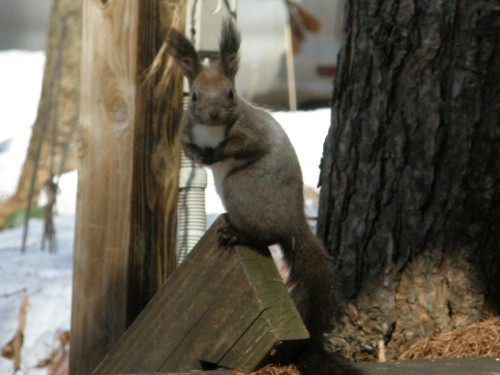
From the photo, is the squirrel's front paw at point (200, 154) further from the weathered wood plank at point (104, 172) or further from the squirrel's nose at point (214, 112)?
the weathered wood plank at point (104, 172)

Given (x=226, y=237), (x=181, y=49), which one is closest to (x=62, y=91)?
(x=181, y=49)

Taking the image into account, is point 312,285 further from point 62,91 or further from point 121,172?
point 62,91

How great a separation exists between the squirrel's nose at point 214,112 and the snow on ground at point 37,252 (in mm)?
2156

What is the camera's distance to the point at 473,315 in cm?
336

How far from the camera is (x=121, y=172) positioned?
8.06 feet

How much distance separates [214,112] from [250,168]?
172mm

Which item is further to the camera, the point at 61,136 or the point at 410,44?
the point at 61,136

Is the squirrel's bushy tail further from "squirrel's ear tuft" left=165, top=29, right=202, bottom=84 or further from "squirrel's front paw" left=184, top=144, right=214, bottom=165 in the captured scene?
"squirrel's ear tuft" left=165, top=29, right=202, bottom=84

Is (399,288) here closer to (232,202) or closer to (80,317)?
(232,202)

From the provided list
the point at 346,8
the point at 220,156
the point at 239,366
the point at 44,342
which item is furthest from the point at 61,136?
the point at 239,366

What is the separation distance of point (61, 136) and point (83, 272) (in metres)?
5.61

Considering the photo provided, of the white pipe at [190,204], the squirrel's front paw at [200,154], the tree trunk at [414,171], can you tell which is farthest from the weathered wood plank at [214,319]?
the tree trunk at [414,171]

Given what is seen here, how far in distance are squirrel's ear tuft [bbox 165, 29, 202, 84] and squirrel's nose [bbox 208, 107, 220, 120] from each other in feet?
0.60

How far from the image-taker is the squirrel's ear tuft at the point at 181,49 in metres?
2.36
